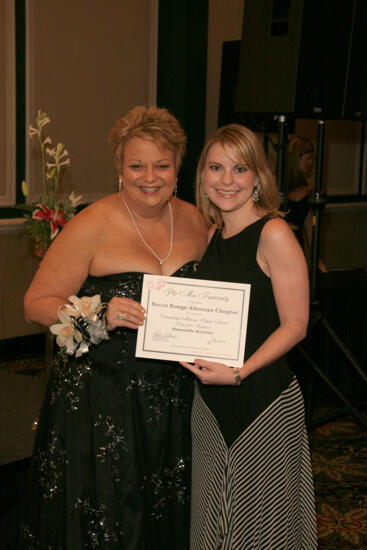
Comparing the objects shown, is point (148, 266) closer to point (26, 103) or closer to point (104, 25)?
point (26, 103)

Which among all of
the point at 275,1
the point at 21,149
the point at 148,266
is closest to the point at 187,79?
the point at 21,149

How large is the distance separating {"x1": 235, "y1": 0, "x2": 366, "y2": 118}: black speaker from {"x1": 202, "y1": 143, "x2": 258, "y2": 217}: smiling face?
1168 mm

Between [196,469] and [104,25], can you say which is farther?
[104,25]

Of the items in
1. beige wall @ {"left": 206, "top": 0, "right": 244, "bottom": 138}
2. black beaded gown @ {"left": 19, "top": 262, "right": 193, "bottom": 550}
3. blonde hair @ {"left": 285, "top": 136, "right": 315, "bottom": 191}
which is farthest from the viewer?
beige wall @ {"left": 206, "top": 0, "right": 244, "bottom": 138}

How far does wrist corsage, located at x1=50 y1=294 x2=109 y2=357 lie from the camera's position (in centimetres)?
201

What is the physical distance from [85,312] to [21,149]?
3.62 meters

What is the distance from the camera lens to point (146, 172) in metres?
2.27

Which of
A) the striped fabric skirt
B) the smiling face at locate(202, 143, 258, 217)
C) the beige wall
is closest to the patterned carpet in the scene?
the striped fabric skirt

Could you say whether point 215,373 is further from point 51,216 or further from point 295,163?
point 295,163

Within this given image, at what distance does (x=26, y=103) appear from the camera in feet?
17.3

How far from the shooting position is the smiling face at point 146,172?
226 cm

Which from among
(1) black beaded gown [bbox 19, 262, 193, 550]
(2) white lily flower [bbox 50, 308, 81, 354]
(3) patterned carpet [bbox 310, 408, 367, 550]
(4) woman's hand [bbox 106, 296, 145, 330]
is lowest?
(3) patterned carpet [bbox 310, 408, 367, 550]

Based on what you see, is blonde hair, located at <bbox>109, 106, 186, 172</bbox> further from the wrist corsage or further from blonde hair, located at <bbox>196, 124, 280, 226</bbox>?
the wrist corsage

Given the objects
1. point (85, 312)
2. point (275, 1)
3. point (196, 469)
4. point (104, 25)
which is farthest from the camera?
point (104, 25)
